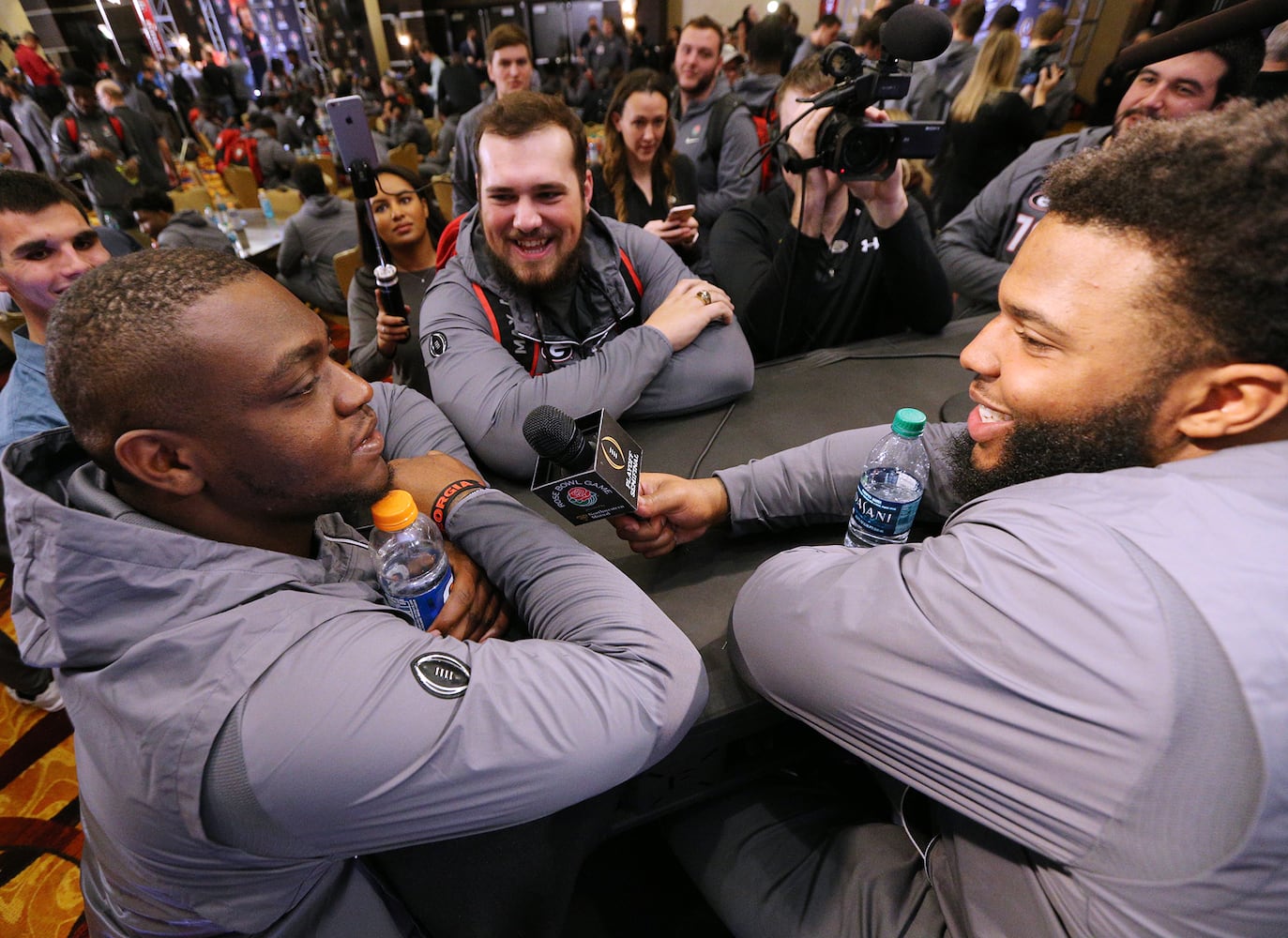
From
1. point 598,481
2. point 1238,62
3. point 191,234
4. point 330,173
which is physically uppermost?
point 1238,62

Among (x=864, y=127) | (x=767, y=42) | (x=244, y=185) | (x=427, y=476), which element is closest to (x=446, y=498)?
(x=427, y=476)

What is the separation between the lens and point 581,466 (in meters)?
0.92

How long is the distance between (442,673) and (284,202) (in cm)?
664

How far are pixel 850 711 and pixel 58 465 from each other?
1.18 metres

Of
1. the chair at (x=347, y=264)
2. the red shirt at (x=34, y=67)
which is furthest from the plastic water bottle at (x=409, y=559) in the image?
the red shirt at (x=34, y=67)

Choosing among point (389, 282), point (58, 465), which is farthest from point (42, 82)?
point (58, 465)

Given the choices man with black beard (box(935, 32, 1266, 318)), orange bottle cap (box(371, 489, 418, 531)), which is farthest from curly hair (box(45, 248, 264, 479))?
man with black beard (box(935, 32, 1266, 318))

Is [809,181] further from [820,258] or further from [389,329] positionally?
[389,329]

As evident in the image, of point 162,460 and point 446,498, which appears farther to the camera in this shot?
point 446,498

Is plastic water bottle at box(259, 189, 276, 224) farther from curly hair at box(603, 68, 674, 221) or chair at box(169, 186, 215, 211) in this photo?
curly hair at box(603, 68, 674, 221)

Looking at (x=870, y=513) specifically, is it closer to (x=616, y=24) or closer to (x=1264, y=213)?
(x=1264, y=213)

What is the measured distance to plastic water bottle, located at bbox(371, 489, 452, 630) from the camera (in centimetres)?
93

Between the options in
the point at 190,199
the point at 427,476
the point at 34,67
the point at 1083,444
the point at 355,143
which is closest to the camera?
the point at 1083,444

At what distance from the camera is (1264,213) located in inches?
25.8
